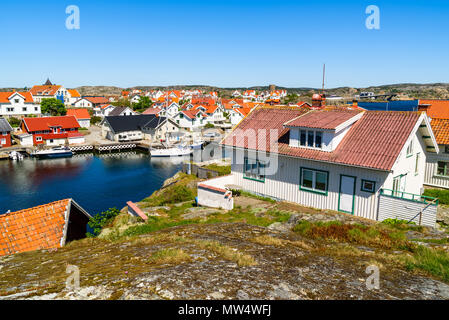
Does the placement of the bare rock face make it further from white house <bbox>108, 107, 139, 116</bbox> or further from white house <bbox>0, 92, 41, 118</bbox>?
white house <bbox>0, 92, 41, 118</bbox>

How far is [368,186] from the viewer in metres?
17.2

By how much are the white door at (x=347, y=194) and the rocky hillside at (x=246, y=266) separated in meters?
4.88

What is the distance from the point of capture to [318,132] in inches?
747

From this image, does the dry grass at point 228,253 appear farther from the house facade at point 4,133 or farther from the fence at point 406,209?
the house facade at point 4,133

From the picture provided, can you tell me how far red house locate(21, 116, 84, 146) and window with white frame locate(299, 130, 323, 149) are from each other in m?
63.7

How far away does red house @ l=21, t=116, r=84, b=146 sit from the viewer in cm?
6800

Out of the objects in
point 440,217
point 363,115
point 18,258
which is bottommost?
point 440,217

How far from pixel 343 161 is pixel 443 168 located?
11876 mm

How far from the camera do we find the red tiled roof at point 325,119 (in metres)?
18.3

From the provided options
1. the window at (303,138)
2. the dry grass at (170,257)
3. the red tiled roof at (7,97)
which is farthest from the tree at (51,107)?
the dry grass at (170,257)

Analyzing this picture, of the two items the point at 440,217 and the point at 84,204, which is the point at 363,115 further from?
the point at 84,204
